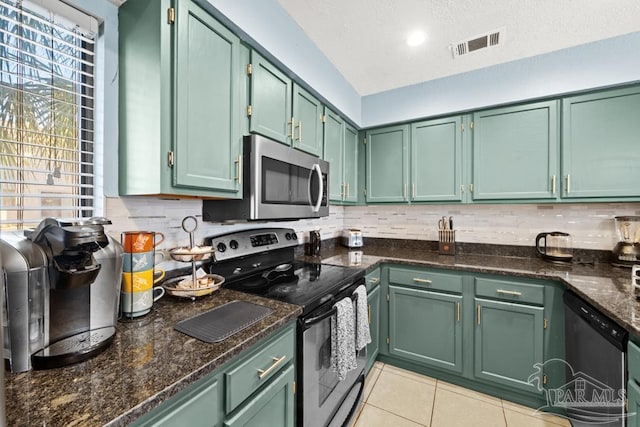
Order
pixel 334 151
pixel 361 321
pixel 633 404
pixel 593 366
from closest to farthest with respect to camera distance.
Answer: pixel 633 404 < pixel 593 366 < pixel 361 321 < pixel 334 151

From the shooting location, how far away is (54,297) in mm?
757

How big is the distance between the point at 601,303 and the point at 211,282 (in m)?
1.85

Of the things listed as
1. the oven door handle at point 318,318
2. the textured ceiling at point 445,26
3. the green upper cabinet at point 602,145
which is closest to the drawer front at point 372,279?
the oven door handle at point 318,318

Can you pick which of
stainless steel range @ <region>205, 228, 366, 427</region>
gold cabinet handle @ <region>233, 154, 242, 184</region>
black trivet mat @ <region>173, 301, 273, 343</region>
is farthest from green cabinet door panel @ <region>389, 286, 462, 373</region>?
gold cabinet handle @ <region>233, 154, 242, 184</region>

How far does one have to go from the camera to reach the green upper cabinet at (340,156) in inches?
88.4

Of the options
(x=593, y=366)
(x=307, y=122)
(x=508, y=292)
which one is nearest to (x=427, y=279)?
(x=508, y=292)

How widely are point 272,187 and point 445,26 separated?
1544 mm

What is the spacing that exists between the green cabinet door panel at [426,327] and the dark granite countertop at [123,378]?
152cm

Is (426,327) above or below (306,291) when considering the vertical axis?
below

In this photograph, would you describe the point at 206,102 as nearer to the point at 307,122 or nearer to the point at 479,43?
the point at 307,122

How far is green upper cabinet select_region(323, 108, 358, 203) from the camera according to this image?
225cm

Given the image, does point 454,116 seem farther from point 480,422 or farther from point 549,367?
point 480,422

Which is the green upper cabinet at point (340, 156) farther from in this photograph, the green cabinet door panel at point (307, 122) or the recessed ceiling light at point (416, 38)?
the recessed ceiling light at point (416, 38)

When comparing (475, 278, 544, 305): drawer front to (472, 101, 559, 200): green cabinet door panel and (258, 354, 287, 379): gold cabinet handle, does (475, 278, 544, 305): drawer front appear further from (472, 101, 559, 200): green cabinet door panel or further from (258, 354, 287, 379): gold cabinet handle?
(258, 354, 287, 379): gold cabinet handle
